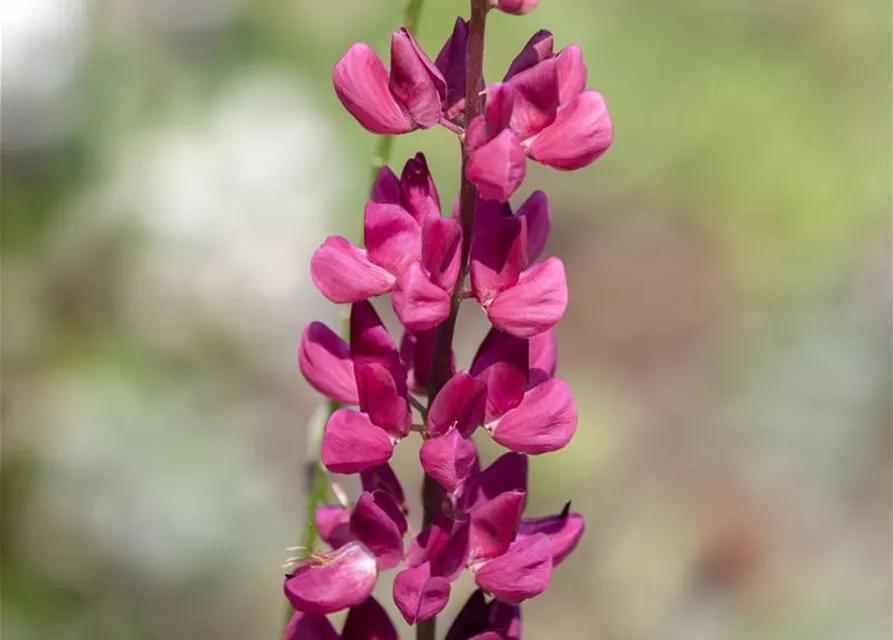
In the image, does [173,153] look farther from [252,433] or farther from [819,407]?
[819,407]

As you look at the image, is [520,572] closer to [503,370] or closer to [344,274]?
[503,370]

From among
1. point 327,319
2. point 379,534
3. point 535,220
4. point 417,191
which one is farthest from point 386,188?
point 327,319

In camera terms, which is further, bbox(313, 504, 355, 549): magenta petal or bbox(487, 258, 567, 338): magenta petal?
bbox(313, 504, 355, 549): magenta petal

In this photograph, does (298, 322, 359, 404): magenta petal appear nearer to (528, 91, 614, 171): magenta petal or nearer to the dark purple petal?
the dark purple petal

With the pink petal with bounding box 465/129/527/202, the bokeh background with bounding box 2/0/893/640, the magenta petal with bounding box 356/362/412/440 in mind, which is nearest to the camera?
the pink petal with bounding box 465/129/527/202

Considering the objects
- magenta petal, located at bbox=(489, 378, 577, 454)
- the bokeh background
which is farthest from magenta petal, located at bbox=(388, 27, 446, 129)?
the bokeh background

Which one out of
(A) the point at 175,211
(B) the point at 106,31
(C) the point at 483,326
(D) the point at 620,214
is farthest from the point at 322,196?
(D) the point at 620,214

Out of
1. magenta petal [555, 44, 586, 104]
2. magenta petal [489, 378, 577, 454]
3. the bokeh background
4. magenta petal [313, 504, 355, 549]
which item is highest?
magenta petal [555, 44, 586, 104]
